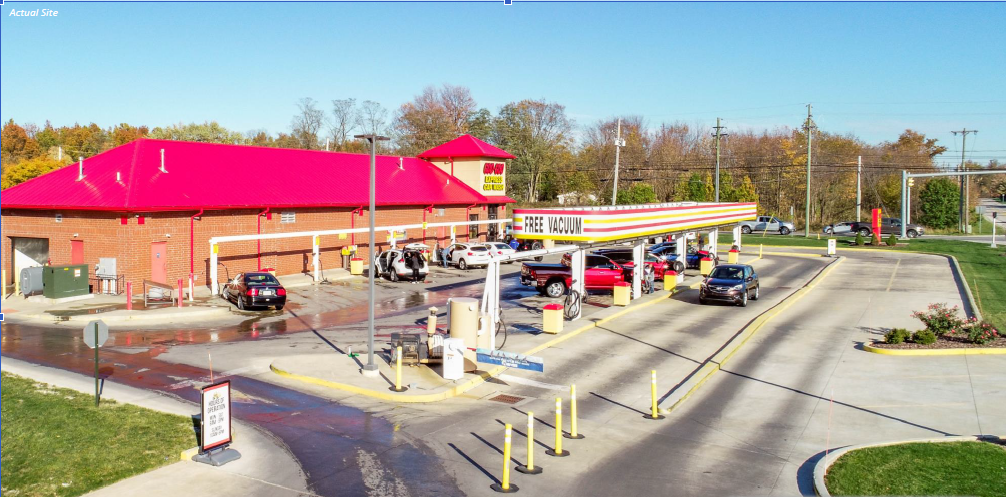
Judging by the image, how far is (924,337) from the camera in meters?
23.6

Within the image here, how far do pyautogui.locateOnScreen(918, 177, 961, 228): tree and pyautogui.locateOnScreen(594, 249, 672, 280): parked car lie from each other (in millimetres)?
55378

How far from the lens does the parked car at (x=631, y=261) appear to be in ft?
115

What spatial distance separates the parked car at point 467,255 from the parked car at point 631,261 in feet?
31.1

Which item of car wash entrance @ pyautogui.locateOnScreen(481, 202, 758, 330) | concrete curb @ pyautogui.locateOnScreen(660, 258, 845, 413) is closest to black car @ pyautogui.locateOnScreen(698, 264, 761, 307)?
concrete curb @ pyautogui.locateOnScreen(660, 258, 845, 413)

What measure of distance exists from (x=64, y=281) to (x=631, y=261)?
2386 cm

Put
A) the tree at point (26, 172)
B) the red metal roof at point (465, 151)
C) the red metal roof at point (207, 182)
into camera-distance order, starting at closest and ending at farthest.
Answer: the red metal roof at point (207, 182)
the red metal roof at point (465, 151)
the tree at point (26, 172)

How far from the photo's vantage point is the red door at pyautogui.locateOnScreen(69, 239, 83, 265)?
33594 millimetres

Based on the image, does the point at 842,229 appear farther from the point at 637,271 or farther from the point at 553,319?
the point at 553,319

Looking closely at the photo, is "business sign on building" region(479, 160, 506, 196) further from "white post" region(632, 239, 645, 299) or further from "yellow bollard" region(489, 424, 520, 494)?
"yellow bollard" region(489, 424, 520, 494)

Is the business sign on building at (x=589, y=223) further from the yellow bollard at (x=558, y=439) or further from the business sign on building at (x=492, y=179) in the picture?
the business sign on building at (x=492, y=179)

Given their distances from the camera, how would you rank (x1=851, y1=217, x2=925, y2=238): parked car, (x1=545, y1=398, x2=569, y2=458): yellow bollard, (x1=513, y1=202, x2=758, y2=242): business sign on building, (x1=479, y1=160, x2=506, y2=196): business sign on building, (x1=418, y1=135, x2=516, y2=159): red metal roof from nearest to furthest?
(x1=545, y1=398, x2=569, y2=458): yellow bollard < (x1=513, y1=202, x2=758, y2=242): business sign on building < (x1=418, y1=135, x2=516, y2=159): red metal roof < (x1=479, y1=160, x2=506, y2=196): business sign on building < (x1=851, y1=217, x2=925, y2=238): parked car

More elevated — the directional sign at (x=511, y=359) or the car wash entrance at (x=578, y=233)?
the car wash entrance at (x=578, y=233)

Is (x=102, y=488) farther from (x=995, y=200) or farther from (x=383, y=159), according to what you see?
(x=995, y=200)

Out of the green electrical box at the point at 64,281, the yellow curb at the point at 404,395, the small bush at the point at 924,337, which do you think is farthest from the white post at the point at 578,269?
the green electrical box at the point at 64,281
